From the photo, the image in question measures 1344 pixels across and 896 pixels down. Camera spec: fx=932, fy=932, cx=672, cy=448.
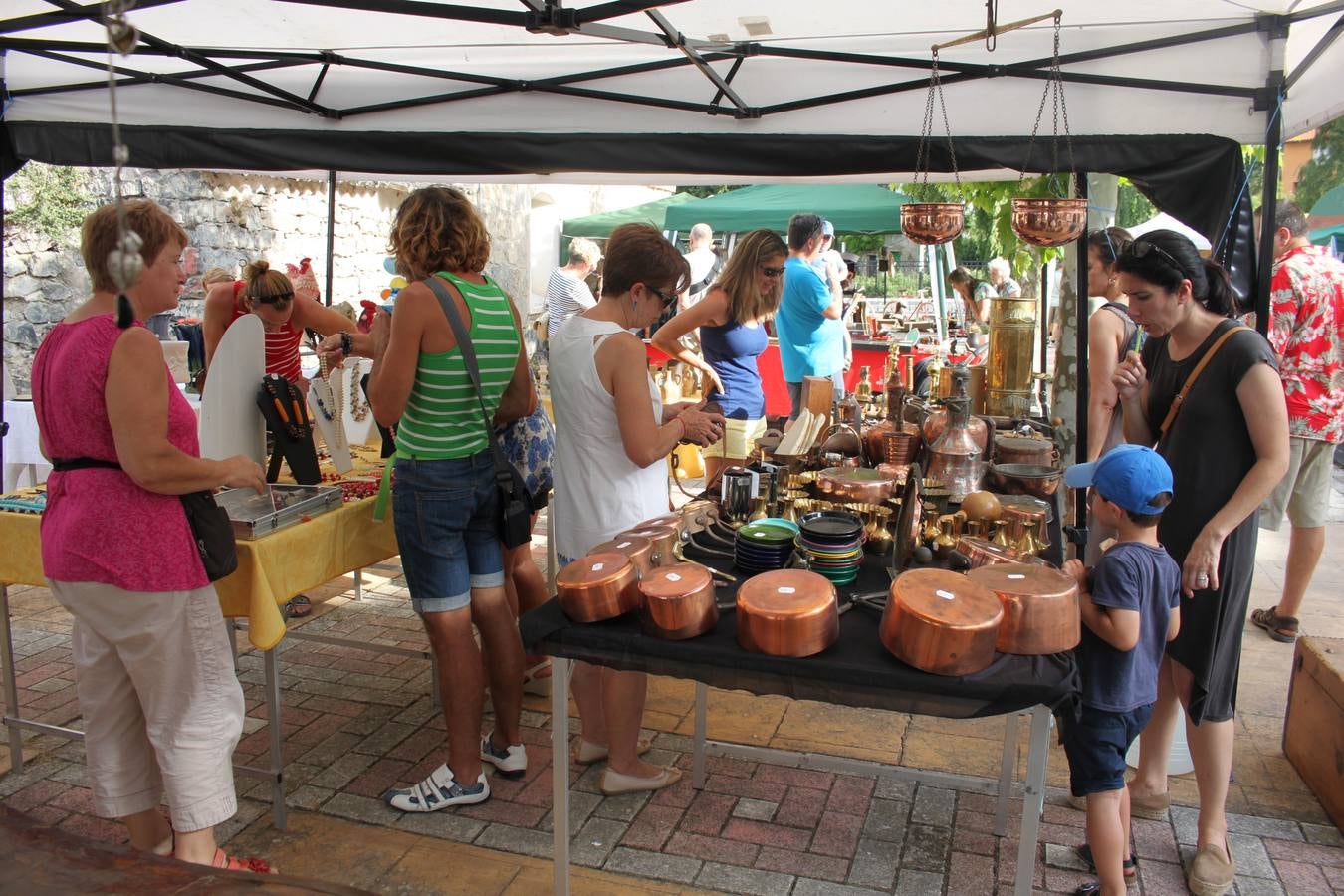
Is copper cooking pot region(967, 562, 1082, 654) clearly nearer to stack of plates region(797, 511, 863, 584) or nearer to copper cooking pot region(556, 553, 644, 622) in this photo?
stack of plates region(797, 511, 863, 584)

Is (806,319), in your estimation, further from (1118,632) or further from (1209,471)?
(1118,632)

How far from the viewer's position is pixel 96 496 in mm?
2154

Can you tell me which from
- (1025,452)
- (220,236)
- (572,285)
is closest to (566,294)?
(572,285)

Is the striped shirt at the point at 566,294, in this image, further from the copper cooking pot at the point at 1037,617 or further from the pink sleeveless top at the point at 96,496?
the copper cooking pot at the point at 1037,617

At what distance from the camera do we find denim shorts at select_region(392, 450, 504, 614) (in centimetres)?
271

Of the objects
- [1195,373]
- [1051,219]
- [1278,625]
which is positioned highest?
[1051,219]

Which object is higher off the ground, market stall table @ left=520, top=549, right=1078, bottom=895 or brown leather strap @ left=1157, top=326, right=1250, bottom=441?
brown leather strap @ left=1157, top=326, right=1250, bottom=441

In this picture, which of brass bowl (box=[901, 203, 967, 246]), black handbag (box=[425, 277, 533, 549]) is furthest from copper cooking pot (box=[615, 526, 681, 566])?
brass bowl (box=[901, 203, 967, 246])

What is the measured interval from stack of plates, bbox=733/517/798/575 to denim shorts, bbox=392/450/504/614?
82 centimetres

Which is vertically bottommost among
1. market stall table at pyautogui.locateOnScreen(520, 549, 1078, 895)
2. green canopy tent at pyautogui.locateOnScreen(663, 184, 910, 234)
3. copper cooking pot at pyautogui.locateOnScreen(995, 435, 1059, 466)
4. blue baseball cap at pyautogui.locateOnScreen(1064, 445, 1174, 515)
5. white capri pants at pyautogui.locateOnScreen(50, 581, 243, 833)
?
white capri pants at pyautogui.locateOnScreen(50, 581, 243, 833)

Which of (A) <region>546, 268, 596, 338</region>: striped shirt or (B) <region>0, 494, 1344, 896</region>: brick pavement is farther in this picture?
(A) <region>546, 268, 596, 338</region>: striped shirt

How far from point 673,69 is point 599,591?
2.81 metres

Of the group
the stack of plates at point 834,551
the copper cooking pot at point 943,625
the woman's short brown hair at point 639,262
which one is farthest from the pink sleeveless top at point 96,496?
the copper cooking pot at point 943,625

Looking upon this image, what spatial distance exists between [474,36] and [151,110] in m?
1.77
